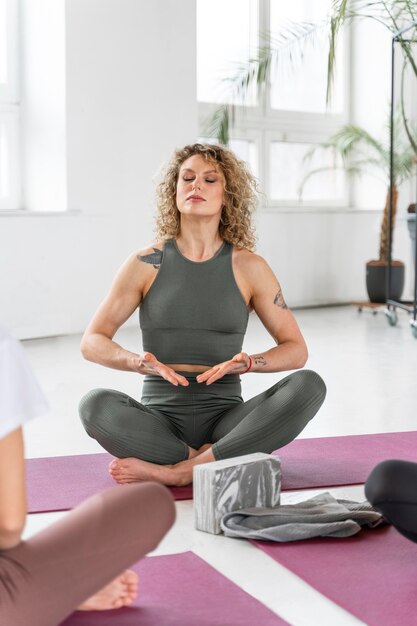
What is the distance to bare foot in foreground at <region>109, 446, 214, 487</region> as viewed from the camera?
2.60m

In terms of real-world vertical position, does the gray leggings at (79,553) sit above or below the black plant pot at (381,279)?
above

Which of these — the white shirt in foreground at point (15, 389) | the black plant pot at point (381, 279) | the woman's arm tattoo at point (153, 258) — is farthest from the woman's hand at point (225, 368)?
the black plant pot at point (381, 279)

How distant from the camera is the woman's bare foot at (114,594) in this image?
5.55 ft

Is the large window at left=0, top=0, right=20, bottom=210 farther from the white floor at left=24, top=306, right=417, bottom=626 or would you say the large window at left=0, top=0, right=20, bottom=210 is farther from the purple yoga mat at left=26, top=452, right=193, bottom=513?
the purple yoga mat at left=26, top=452, right=193, bottom=513

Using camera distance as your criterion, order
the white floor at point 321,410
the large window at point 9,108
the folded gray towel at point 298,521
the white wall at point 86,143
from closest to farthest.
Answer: the white floor at point 321,410, the folded gray towel at point 298,521, the white wall at point 86,143, the large window at point 9,108

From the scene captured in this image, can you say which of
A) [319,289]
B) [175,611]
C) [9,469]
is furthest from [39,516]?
[319,289]

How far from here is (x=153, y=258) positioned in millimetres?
2801

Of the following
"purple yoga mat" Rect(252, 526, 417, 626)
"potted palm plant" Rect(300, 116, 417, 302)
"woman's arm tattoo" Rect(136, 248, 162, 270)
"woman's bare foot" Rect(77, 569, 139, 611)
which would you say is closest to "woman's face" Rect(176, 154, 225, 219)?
"woman's arm tattoo" Rect(136, 248, 162, 270)

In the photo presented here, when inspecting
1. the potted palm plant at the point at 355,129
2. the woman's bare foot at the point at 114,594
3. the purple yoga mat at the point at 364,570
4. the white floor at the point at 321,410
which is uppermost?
the potted palm plant at the point at 355,129

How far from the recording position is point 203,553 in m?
2.15

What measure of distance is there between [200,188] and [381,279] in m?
4.33

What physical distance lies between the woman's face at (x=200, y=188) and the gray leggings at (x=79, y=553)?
51.9 inches

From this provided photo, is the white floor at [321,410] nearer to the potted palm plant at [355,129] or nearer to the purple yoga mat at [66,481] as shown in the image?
the purple yoga mat at [66,481]

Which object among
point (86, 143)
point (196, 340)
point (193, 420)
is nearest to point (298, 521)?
point (193, 420)
